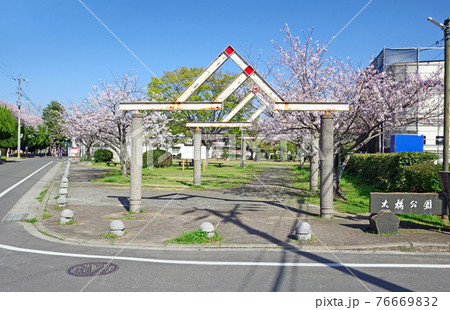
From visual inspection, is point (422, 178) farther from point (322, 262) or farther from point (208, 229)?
point (208, 229)

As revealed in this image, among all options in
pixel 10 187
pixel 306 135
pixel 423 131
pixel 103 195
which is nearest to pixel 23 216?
pixel 103 195

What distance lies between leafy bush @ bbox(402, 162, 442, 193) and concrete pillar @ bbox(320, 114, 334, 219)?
3.49 m

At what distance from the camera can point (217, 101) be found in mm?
10961

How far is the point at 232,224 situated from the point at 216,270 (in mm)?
3739

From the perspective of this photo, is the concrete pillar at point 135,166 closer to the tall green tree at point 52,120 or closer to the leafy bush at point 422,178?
the leafy bush at point 422,178

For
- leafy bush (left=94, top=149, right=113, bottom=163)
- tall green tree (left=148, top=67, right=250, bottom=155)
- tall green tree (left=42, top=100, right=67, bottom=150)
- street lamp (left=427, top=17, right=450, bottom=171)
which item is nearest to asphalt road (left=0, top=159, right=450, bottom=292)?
street lamp (left=427, top=17, right=450, bottom=171)

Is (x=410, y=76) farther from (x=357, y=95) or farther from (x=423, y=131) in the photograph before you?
(x=423, y=131)

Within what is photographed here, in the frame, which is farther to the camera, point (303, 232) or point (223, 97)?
point (223, 97)

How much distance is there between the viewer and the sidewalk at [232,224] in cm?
775

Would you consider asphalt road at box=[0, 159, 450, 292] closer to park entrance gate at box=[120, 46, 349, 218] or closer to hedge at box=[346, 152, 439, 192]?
park entrance gate at box=[120, 46, 349, 218]

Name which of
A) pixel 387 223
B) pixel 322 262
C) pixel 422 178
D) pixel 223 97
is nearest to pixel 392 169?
pixel 422 178

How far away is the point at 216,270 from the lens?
5.98 m

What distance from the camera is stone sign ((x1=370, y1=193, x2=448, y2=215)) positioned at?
8719 millimetres

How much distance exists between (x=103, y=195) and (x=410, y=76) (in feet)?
43.3
